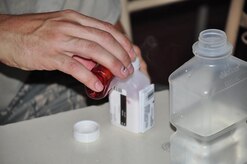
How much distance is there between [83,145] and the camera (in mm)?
1002

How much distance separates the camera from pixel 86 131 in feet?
3.36

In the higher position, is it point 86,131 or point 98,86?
point 98,86

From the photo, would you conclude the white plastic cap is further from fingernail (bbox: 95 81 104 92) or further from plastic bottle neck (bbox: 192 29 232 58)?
plastic bottle neck (bbox: 192 29 232 58)

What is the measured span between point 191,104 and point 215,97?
49 mm

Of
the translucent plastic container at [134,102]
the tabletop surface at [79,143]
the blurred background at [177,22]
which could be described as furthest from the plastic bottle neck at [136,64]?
the blurred background at [177,22]

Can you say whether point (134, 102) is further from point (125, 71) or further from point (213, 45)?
point (213, 45)

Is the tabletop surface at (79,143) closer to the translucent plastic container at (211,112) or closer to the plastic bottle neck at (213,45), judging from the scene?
the translucent plastic container at (211,112)

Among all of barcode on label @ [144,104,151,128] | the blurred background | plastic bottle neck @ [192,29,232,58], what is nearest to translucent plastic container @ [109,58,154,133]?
barcode on label @ [144,104,151,128]

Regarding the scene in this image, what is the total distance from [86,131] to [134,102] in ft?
0.38

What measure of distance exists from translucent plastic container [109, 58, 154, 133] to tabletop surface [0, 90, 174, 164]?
0.02 metres

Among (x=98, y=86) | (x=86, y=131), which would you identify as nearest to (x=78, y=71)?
(x=98, y=86)

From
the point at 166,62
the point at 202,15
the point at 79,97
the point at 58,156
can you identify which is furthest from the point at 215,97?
the point at 202,15

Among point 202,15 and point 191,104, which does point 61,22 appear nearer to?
point 191,104

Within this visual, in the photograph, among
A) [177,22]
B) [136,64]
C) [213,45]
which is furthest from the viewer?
[177,22]
